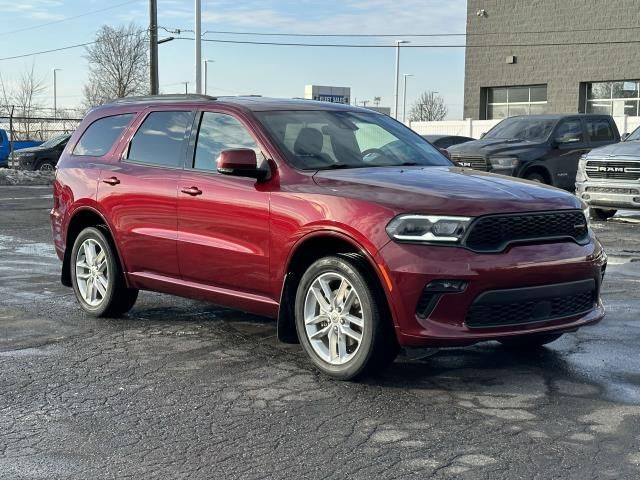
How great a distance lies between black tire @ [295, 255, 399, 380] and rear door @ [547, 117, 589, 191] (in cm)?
1173

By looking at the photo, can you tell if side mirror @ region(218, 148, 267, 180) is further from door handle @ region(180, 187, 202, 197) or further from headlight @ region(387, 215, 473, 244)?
headlight @ region(387, 215, 473, 244)

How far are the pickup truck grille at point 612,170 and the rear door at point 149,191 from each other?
8.76 meters

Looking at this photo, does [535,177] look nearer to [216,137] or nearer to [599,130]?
[599,130]

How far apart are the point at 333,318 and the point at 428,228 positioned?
839 millimetres

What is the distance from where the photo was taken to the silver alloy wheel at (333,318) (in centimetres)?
518

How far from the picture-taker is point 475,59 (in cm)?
4928

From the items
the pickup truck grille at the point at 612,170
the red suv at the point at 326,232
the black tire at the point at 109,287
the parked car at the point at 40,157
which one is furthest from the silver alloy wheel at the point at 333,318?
the parked car at the point at 40,157

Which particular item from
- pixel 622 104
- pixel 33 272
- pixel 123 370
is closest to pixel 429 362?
pixel 123 370

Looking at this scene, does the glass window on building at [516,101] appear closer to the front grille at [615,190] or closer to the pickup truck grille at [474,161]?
the pickup truck grille at [474,161]

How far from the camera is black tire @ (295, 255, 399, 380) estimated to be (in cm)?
502

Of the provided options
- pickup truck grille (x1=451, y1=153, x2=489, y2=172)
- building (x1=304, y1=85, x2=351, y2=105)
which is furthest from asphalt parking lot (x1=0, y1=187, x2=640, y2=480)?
building (x1=304, y1=85, x2=351, y2=105)

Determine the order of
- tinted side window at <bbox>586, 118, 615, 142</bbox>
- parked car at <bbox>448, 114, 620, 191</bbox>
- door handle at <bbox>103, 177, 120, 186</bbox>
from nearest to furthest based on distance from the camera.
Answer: door handle at <bbox>103, 177, 120, 186</bbox> → parked car at <bbox>448, 114, 620, 191</bbox> → tinted side window at <bbox>586, 118, 615, 142</bbox>

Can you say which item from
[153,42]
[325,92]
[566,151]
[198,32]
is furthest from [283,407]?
[325,92]

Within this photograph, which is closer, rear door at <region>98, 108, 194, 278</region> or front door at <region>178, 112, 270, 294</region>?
front door at <region>178, 112, 270, 294</region>
